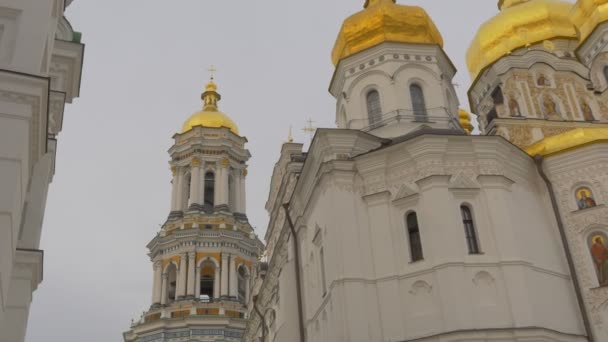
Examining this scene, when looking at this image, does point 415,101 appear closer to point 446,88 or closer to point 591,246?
point 446,88

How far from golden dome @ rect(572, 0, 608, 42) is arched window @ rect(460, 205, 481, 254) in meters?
10.9

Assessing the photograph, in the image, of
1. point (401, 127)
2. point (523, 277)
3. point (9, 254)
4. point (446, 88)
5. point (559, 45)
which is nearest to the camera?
point (9, 254)

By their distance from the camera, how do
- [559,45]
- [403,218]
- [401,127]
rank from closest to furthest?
[403,218] < [401,127] < [559,45]

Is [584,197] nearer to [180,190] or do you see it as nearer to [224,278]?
[224,278]

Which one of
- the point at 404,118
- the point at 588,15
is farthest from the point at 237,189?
the point at 588,15

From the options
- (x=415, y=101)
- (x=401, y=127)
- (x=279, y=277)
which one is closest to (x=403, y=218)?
(x=401, y=127)

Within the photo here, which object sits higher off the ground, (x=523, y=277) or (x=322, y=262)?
(x=322, y=262)

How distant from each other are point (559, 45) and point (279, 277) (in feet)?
40.3

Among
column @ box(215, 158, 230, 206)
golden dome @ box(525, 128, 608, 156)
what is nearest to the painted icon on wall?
golden dome @ box(525, 128, 608, 156)

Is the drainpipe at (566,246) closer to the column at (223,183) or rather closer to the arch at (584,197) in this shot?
the arch at (584,197)

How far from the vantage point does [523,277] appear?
1347 centimetres

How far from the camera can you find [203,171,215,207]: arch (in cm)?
3269

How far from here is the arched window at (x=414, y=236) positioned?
14.2m

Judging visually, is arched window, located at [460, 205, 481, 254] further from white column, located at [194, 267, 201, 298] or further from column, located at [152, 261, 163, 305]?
column, located at [152, 261, 163, 305]
